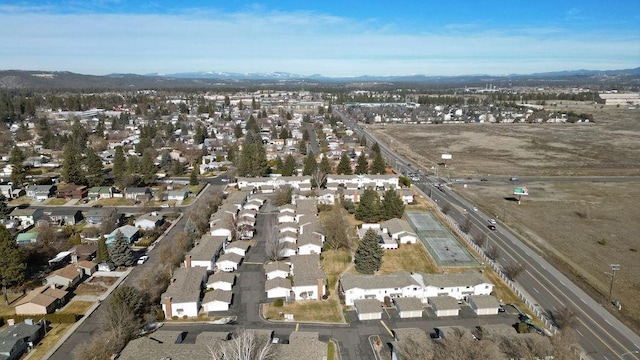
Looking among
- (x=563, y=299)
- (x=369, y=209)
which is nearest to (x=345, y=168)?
(x=369, y=209)

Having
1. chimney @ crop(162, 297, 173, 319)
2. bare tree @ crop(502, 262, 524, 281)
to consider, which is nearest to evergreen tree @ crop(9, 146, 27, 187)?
chimney @ crop(162, 297, 173, 319)

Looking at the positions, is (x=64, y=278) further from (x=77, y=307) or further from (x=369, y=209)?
(x=369, y=209)

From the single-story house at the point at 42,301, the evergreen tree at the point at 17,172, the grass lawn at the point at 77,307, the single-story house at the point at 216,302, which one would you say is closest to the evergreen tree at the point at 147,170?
the evergreen tree at the point at 17,172

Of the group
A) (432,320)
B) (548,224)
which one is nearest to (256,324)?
(432,320)

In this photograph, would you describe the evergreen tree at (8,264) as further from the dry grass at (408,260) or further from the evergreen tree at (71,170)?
the evergreen tree at (71,170)

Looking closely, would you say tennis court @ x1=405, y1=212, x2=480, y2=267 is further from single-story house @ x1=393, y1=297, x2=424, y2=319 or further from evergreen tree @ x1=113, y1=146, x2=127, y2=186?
evergreen tree @ x1=113, y1=146, x2=127, y2=186

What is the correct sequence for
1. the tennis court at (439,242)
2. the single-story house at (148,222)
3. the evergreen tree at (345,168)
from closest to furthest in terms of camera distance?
the tennis court at (439,242) < the single-story house at (148,222) < the evergreen tree at (345,168)

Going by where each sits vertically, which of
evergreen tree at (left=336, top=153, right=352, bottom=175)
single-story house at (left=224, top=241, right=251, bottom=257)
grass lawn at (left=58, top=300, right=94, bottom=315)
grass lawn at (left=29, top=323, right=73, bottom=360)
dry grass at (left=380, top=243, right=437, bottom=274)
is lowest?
grass lawn at (left=29, top=323, right=73, bottom=360)
